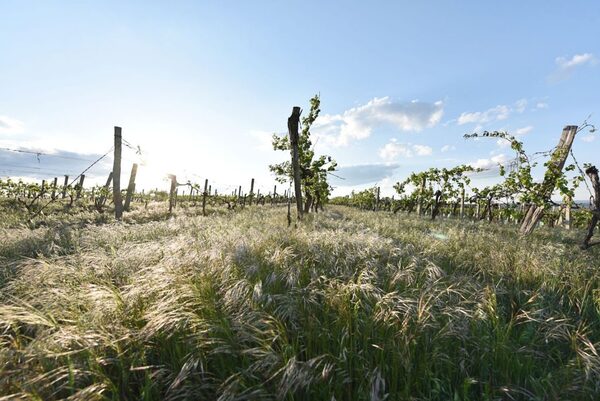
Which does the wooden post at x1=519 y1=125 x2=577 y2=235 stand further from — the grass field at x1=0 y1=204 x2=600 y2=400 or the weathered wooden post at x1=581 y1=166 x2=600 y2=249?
the grass field at x1=0 y1=204 x2=600 y2=400

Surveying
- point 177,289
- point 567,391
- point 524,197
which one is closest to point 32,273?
point 177,289

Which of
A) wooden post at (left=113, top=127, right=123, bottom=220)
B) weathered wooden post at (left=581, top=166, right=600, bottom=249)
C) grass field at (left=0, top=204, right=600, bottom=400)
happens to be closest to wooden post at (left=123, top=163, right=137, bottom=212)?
wooden post at (left=113, top=127, right=123, bottom=220)

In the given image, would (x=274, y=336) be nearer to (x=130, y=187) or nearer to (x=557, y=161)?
(x=557, y=161)

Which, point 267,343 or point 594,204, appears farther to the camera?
point 594,204

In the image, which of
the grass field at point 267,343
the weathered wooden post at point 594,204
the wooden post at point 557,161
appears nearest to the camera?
the grass field at point 267,343

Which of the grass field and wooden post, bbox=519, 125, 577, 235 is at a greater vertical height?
wooden post, bbox=519, 125, 577, 235

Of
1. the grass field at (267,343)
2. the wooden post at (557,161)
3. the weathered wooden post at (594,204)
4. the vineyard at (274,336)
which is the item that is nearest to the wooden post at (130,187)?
the vineyard at (274,336)

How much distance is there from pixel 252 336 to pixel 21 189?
2823 centimetres

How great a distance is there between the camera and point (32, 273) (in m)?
4.04

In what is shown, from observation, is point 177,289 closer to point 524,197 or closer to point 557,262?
point 557,262

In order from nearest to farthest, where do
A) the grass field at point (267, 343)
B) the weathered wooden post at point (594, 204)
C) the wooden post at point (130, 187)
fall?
the grass field at point (267, 343) → the weathered wooden post at point (594, 204) → the wooden post at point (130, 187)

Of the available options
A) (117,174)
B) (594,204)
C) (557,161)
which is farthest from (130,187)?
(594,204)

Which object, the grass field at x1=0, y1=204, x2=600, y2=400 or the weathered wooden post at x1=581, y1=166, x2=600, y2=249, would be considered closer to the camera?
the grass field at x1=0, y1=204, x2=600, y2=400

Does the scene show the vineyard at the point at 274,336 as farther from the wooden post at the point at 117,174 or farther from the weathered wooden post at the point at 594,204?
the wooden post at the point at 117,174
